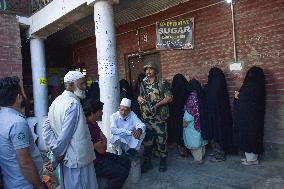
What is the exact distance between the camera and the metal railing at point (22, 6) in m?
8.06

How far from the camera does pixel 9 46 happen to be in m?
8.11

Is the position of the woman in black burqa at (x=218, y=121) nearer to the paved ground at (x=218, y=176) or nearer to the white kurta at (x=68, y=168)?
the paved ground at (x=218, y=176)

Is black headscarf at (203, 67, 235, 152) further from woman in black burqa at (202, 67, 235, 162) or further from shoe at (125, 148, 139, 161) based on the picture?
shoe at (125, 148, 139, 161)

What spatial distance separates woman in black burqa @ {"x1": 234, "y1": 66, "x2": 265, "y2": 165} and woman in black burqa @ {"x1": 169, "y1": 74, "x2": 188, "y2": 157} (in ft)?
3.88

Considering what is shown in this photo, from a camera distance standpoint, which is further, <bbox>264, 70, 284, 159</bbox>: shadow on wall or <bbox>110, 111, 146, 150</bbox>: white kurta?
<bbox>264, 70, 284, 159</bbox>: shadow on wall

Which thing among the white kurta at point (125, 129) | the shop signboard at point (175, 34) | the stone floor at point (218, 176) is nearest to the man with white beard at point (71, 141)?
the white kurta at point (125, 129)

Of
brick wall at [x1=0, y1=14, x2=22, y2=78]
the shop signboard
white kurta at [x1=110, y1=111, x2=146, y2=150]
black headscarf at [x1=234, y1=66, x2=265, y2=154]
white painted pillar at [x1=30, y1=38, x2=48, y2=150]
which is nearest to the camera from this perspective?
white kurta at [x1=110, y1=111, x2=146, y2=150]

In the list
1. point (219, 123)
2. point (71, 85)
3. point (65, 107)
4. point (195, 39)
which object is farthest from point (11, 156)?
point (195, 39)

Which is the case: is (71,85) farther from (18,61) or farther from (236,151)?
(18,61)

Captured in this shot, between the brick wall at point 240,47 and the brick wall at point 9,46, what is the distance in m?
3.40

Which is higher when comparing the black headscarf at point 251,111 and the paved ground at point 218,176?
the black headscarf at point 251,111

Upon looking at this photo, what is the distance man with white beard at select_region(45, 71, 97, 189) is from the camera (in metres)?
3.35

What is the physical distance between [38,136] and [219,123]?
4.95 meters

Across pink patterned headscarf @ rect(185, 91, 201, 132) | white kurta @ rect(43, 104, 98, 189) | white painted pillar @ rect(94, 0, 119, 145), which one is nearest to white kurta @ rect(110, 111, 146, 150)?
white painted pillar @ rect(94, 0, 119, 145)
